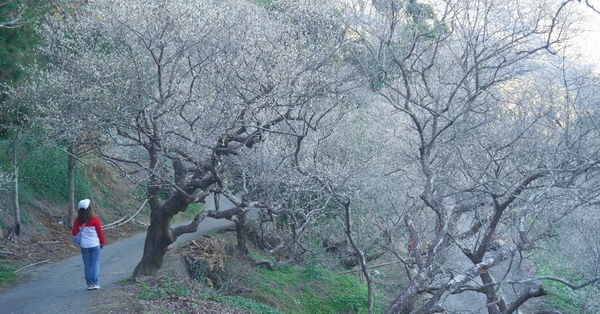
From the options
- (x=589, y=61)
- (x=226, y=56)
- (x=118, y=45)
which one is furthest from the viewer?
(x=118, y=45)

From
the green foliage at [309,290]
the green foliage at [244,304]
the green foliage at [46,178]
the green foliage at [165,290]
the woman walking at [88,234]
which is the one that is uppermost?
the green foliage at [46,178]

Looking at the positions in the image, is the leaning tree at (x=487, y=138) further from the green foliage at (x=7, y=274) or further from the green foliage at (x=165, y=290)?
the green foliage at (x=7, y=274)

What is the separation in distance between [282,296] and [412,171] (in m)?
4.72

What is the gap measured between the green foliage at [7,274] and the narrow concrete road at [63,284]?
23 centimetres

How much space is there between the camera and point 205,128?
9.78 m

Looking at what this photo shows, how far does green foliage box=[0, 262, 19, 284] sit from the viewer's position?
10208mm

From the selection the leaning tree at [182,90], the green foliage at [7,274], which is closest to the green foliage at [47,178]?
the leaning tree at [182,90]

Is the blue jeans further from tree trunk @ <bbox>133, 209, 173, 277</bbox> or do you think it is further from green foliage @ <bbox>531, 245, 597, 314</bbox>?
green foliage @ <bbox>531, 245, 597, 314</bbox>

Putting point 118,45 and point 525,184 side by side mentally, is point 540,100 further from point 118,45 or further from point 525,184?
point 118,45

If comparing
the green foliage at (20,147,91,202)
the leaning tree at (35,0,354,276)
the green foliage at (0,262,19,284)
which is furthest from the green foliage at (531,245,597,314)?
the green foliage at (20,147,91,202)

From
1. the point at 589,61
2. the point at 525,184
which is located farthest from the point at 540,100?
the point at 525,184

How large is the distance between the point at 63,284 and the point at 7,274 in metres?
1.86

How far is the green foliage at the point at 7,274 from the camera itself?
Answer: 1021 centimetres

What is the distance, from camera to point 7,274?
10.5 meters
